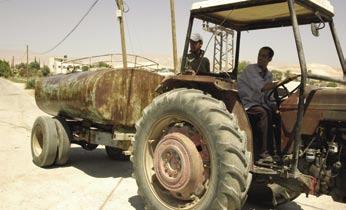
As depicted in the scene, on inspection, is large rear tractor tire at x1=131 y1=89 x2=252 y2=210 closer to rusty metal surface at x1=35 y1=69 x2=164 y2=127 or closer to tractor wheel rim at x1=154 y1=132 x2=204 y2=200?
tractor wheel rim at x1=154 y1=132 x2=204 y2=200

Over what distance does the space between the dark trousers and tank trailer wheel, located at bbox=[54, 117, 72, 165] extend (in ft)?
13.3

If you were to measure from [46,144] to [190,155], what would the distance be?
3.96 m

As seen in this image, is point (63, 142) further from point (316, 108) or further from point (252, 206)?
point (316, 108)

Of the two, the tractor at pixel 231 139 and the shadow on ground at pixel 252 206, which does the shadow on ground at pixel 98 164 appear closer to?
the shadow on ground at pixel 252 206

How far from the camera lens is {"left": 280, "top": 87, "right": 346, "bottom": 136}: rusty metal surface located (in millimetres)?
4441

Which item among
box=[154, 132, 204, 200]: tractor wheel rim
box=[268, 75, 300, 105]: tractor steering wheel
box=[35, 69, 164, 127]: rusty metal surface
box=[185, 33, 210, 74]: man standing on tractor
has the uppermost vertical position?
box=[185, 33, 210, 74]: man standing on tractor

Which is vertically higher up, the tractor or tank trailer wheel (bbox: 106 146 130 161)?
the tractor

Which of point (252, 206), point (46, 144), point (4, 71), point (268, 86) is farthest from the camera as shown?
point (4, 71)

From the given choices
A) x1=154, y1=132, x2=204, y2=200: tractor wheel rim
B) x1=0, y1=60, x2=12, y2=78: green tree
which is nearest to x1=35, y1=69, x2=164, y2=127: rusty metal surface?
x1=154, y1=132, x2=204, y2=200: tractor wheel rim

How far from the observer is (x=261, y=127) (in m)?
4.84

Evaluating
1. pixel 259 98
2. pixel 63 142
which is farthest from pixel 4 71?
pixel 259 98

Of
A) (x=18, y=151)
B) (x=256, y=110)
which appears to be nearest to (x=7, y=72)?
(x=18, y=151)

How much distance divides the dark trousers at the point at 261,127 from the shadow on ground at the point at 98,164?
317 centimetres

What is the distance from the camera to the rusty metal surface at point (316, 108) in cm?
444
